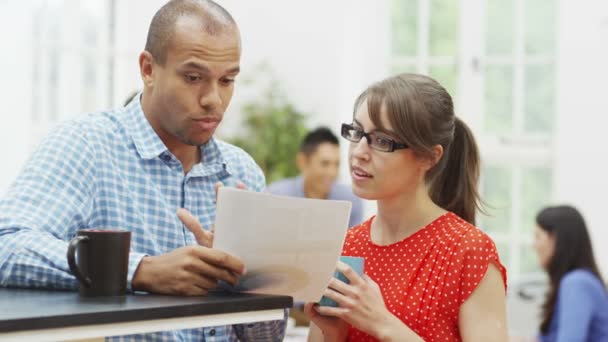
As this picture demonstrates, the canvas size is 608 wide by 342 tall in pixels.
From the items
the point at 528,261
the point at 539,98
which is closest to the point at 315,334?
the point at 528,261

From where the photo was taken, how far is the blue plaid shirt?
169 centimetres

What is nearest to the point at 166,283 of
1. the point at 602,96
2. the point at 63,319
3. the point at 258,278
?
the point at 258,278

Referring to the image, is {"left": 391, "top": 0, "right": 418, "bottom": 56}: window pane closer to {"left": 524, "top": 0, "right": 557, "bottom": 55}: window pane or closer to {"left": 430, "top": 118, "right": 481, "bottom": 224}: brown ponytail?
{"left": 524, "top": 0, "right": 557, "bottom": 55}: window pane

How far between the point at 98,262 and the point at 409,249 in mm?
752

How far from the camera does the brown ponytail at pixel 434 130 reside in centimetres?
200

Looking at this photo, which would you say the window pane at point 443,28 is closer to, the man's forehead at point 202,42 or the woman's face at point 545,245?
the woman's face at point 545,245

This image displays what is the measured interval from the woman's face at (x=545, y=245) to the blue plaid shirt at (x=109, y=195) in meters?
2.59

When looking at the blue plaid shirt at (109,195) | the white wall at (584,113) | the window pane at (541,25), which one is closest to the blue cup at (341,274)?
the blue plaid shirt at (109,195)

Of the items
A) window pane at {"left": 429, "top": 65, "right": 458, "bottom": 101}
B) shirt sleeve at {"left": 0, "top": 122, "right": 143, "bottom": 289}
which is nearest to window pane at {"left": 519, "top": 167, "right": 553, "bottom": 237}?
window pane at {"left": 429, "top": 65, "right": 458, "bottom": 101}

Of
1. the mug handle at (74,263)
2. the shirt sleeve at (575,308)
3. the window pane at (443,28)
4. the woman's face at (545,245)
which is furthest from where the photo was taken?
the window pane at (443,28)

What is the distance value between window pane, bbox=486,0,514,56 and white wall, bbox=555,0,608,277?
17.6 inches

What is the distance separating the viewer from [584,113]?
6402mm

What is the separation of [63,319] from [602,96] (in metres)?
5.53

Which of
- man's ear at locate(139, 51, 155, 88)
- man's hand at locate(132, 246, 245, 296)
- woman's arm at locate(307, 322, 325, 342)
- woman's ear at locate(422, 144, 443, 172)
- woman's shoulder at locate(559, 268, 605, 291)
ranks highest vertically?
man's ear at locate(139, 51, 155, 88)
